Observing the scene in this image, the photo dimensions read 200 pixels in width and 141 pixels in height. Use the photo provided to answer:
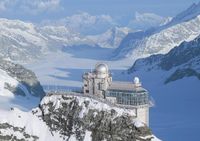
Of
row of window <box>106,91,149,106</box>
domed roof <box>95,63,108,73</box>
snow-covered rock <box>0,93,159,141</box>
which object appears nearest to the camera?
snow-covered rock <box>0,93,159,141</box>

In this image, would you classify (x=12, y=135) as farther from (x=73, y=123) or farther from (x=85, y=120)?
(x=85, y=120)

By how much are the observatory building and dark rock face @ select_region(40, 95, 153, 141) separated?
14.2m

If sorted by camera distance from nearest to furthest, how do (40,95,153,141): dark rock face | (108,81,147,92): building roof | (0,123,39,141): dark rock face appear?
1. (40,95,153,141): dark rock face
2. (0,123,39,141): dark rock face
3. (108,81,147,92): building roof

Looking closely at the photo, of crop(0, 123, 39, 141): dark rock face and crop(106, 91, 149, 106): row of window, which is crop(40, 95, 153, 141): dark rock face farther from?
crop(106, 91, 149, 106): row of window

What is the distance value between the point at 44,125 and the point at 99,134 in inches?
645

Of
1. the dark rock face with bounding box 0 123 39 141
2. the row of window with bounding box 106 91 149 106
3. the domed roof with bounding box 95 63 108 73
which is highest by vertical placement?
the domed roof with bounding box 95 63 108 73

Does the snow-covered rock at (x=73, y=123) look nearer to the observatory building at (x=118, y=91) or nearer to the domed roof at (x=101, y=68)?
the observatory building at (x=118, y=91)

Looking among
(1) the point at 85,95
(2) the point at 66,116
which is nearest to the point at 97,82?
(1) the point at 85,95

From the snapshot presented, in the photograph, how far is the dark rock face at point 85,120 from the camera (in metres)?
169

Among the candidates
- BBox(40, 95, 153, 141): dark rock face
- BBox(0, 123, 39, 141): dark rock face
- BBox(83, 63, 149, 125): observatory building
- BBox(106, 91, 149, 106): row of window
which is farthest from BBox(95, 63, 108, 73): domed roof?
BBox(0, 123, 39, 141): dark rock face

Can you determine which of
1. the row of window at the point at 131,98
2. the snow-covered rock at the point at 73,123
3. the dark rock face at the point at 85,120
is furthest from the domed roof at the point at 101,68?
the dark rock face at the point at 85,120

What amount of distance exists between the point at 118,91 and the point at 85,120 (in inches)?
805

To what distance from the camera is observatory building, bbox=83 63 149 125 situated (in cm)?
18775

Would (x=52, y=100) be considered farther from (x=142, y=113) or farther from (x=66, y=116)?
(x=142, y=113)
